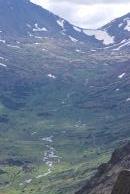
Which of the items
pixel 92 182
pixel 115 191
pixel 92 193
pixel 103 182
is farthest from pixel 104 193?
pixel 115 191

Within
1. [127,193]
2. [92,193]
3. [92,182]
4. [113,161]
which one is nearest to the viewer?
[127,193]

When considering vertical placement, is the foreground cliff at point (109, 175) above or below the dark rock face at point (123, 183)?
above

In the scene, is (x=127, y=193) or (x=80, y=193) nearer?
(x=127, y=193)

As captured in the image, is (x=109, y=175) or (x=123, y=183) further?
(x=109, y=175)

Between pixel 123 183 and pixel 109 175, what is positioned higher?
pixel 109 175

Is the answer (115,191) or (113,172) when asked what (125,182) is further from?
(113,172)

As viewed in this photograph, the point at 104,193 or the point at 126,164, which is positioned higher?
the point at 126,164

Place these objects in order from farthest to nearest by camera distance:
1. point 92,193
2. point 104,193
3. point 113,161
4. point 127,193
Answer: point 113,161 < point 92,193 < point 104,193 < point 127,193

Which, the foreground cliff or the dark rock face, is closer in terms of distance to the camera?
the dark rock face

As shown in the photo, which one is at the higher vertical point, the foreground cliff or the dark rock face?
the foreground cliff

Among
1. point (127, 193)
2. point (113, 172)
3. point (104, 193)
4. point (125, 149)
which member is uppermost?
point (125, 149)

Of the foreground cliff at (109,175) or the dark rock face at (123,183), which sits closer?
the dark rock face at (123,183)
